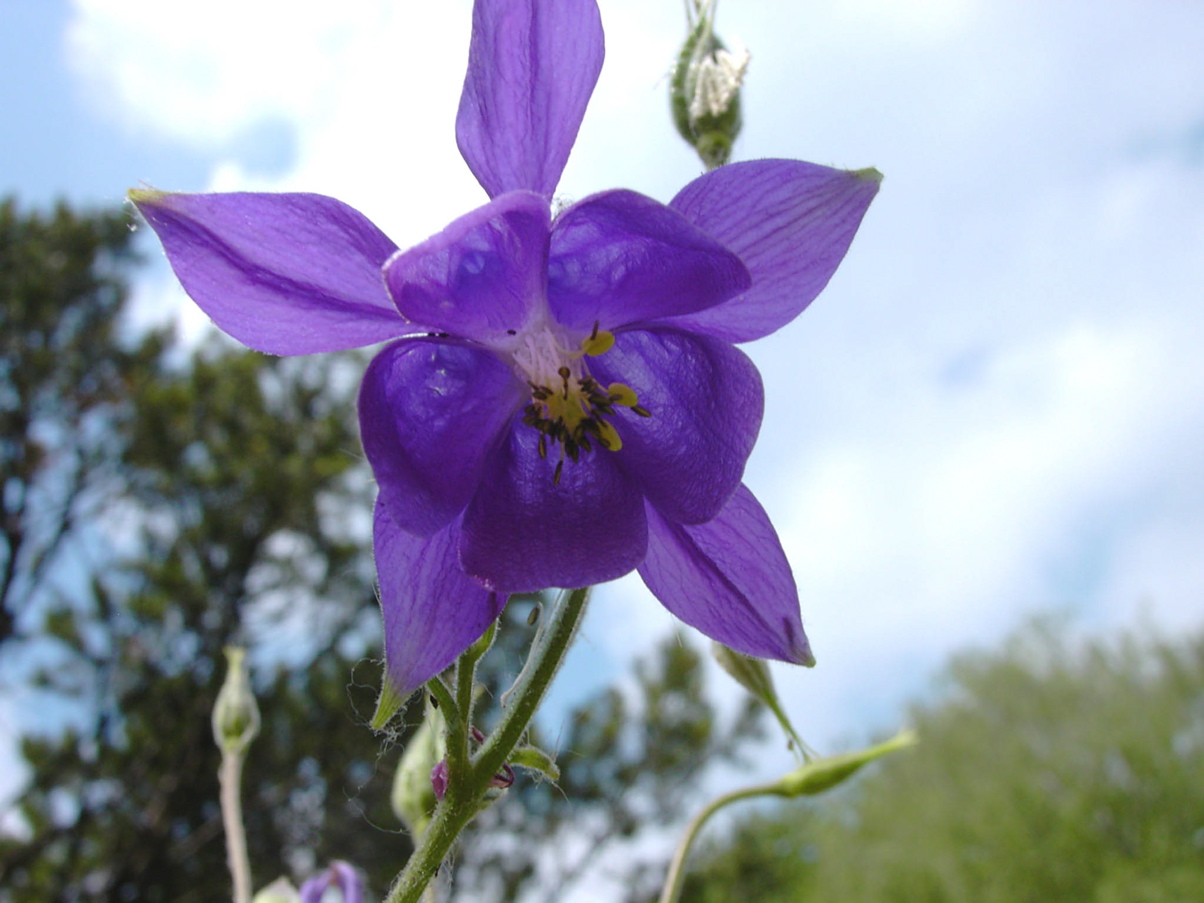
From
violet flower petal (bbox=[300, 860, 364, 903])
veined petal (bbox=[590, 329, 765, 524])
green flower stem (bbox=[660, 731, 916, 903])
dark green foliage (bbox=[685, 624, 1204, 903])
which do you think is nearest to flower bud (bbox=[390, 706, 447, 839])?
violet flower petal (bbox=[300, 860, 364, 903])

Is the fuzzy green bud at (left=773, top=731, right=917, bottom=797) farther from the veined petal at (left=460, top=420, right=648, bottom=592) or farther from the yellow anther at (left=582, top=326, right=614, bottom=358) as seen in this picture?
the yellow anther at (left=582, top=326, right=614, bottom=358)

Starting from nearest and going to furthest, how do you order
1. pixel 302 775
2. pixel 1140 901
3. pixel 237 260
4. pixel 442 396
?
pixel 237 260
pixel 442 396
pixel 302 775
pixel 1140 901

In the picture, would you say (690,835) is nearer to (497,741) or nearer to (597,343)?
(497,741)

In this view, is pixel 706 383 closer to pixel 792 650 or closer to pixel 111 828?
pixel 792 650

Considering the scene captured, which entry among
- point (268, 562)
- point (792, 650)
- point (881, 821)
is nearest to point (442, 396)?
point (792, 650)

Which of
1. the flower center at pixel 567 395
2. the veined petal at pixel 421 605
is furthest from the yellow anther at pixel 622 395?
the veined petal at pixel 421 605
